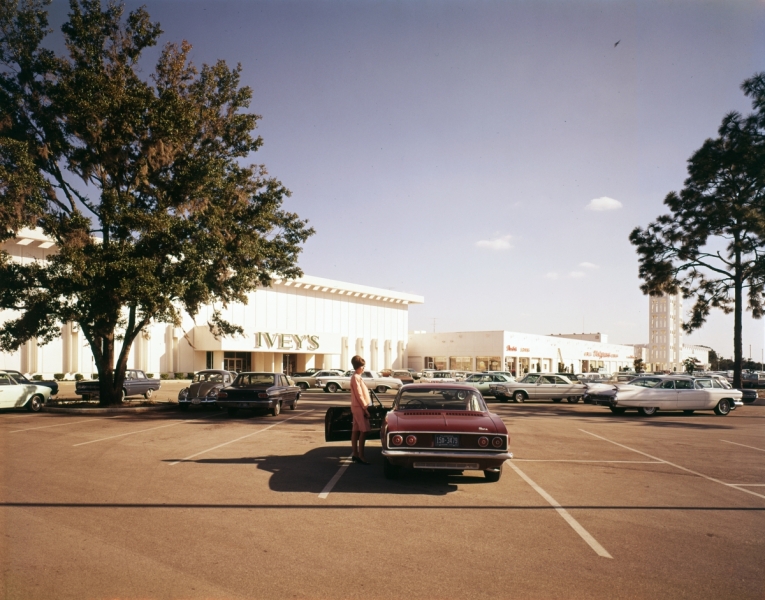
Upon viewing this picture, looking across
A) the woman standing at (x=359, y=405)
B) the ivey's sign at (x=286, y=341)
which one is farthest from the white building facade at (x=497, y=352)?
the woman standing at (x=359, y=405)

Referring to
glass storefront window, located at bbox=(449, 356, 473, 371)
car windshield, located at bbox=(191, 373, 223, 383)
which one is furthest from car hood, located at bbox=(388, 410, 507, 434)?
glass storefront window, located at bbox=(449, 356, 473, 371)

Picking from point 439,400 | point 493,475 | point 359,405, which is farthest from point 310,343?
point 493,475

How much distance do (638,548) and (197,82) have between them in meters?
23.8

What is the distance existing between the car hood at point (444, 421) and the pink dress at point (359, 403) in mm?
700

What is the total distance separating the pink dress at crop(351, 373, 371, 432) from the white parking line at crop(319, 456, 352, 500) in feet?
2.40

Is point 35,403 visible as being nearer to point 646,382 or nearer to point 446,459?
point 446,459

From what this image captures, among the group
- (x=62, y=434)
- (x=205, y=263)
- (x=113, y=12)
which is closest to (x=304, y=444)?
(x=62, y=434)

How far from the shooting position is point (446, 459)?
28.2ft

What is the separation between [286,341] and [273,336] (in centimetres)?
183

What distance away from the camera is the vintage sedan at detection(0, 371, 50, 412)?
21.6m

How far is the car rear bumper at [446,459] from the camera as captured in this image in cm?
861

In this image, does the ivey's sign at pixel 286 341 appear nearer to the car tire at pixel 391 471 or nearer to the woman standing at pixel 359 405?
the woman standing at pixel 359 405

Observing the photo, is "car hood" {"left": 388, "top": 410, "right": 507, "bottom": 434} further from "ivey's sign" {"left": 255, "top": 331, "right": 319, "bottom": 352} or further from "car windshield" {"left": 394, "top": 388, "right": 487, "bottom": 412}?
"ivey's sign" {"left": 255, "top": 331, "right": 319, "bottom": 352}

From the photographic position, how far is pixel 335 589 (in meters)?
5.00
